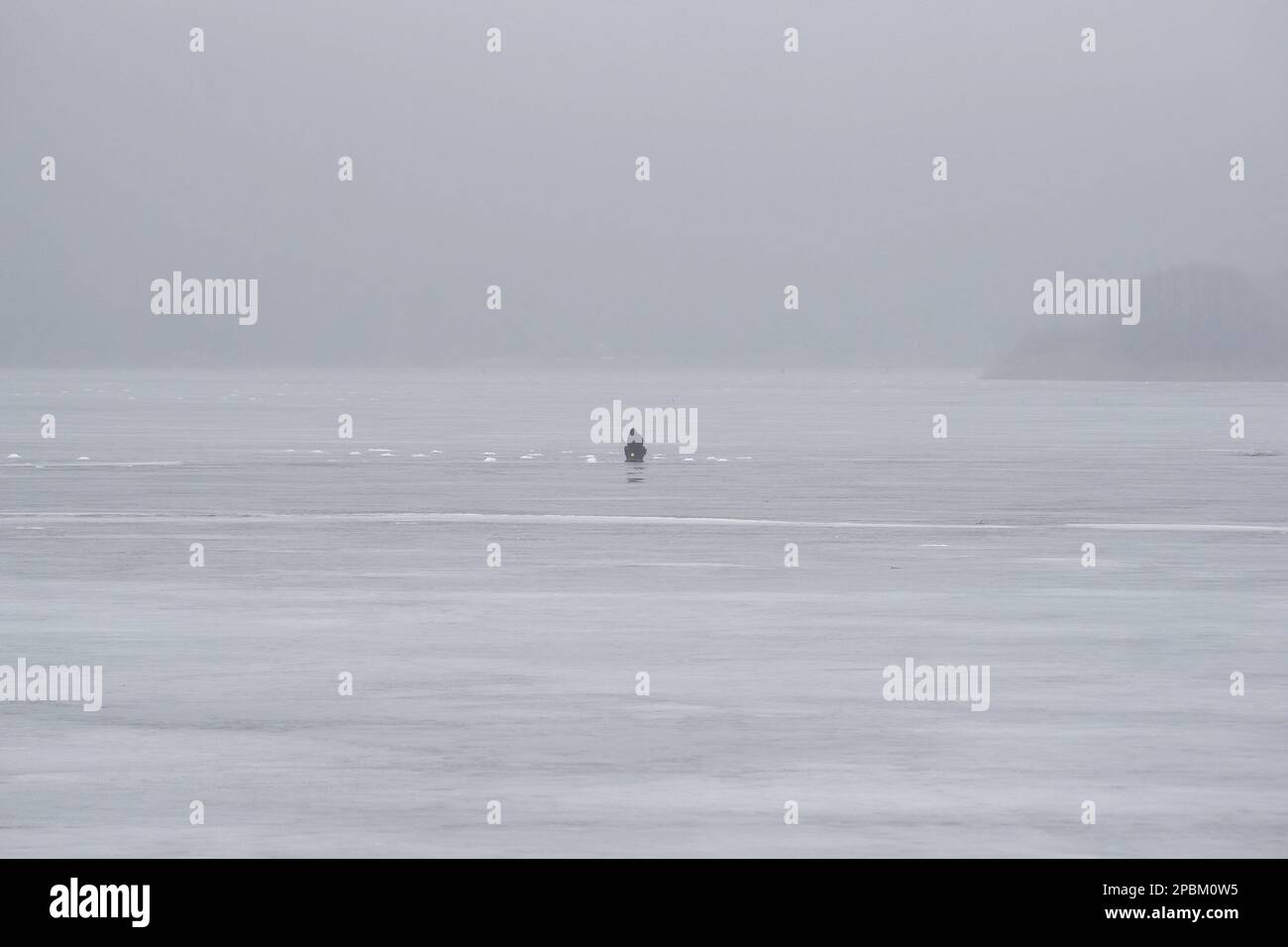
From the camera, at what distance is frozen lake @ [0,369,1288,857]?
47.9 feet

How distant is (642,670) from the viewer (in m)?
22.3

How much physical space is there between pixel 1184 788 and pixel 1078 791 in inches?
32.7

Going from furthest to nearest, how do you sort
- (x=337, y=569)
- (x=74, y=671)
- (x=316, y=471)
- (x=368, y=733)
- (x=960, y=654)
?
(x=316, y=471) < (x=337, y=569) < (x=960, y=654) < (x=74, y=671) < (x=368, y=733)

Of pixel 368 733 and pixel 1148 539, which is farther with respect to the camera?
pixel 1148 539

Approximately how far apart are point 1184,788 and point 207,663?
11.2m

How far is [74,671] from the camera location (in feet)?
71.3

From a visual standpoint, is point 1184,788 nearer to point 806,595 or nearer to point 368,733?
point 368,733

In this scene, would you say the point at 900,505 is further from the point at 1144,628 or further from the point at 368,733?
the point at 368,733

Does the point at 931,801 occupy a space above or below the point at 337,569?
below

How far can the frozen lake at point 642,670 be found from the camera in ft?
47.9
